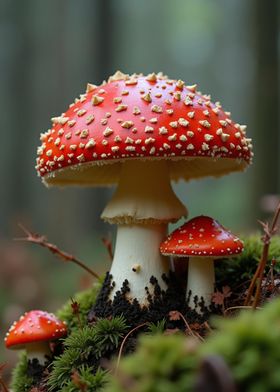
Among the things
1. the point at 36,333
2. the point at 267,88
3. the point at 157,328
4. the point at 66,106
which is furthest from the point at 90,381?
the point at 66,106

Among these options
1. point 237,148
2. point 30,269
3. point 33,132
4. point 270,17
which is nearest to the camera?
point 237,148

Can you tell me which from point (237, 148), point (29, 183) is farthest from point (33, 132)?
point (237, 148)

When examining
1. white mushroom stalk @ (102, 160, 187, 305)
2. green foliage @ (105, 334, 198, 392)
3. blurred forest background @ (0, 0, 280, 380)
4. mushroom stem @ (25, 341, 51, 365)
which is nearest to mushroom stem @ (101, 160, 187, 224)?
white mushroom stalk @ (102, 160, 187, 305)

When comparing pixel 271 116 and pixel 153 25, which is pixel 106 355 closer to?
pixel 271 116

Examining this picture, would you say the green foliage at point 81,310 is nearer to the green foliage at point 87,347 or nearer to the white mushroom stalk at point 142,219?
the white mushroom stalk at point 142,219

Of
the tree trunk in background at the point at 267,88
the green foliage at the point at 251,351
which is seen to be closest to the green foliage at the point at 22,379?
the green foliage at the point at 251,351

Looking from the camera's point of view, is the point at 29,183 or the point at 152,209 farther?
the point at 29,183

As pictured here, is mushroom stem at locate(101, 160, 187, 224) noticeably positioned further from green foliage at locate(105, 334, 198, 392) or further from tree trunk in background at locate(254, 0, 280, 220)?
tree trunk in background at locate(254, 0, 280, 220)
